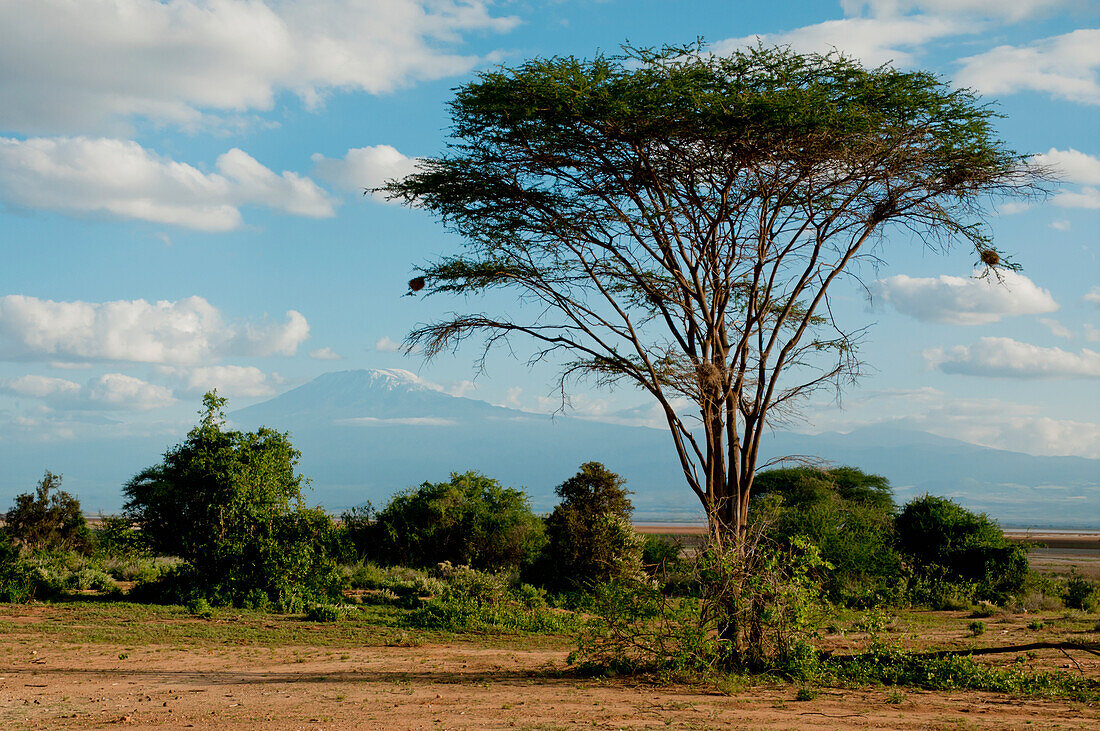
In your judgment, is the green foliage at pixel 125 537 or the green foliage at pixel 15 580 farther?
the green foliage at pixel 125 537

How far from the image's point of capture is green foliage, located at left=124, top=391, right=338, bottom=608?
56.5 feet

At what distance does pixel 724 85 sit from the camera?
34.9 feet

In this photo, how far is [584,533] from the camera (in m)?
20.3

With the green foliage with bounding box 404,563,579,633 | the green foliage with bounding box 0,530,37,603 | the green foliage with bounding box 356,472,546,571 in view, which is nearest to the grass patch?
the green foliage with bounding box 404,563,579,633

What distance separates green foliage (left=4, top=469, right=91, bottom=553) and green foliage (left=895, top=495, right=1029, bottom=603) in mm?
22537

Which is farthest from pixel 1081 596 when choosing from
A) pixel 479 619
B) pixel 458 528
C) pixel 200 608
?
pixel 200 608

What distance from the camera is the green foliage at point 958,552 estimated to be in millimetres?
22984

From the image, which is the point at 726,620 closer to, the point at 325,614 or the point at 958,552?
the point at 325,614

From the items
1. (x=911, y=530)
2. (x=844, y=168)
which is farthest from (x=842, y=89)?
(x=911, y=530)

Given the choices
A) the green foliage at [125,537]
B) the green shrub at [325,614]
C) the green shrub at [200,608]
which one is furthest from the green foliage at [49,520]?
the green shrub at [325,614]

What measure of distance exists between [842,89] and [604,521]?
11154 mm

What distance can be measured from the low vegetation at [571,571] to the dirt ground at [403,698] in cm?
64

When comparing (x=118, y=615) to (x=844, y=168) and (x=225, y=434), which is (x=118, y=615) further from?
(x=844, y=168)

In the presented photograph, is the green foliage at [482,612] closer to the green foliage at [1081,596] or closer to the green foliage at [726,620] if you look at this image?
the green foliage at [726,620]
